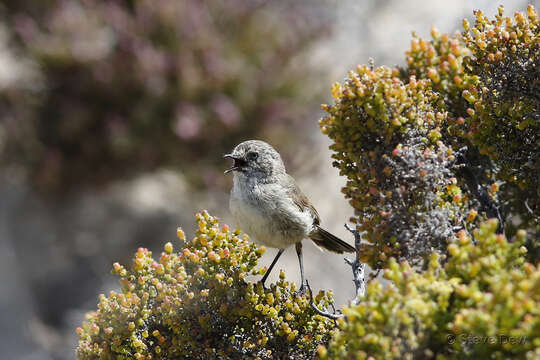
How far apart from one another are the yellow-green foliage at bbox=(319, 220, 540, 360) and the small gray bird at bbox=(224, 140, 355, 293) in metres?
1.37

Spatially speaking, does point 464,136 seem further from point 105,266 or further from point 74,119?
point 74,119

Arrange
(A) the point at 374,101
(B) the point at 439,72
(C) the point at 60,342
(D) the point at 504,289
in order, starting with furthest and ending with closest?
(C) the point at 60,342, (B) the point at 439,72, (A) the point at 374,101, (D) the point at 504,289

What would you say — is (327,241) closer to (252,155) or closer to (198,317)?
(252,155)

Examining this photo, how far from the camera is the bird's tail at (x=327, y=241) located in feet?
11.3

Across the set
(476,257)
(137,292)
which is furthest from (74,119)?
(476,257)

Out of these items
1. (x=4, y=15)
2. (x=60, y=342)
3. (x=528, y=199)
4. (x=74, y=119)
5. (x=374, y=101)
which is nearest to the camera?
(x=374, y=101)

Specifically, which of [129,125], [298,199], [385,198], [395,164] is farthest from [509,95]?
[129,125]

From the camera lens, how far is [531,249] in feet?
9.37

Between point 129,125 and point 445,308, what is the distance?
18.7 ft

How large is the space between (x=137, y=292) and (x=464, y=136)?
1.69 metres

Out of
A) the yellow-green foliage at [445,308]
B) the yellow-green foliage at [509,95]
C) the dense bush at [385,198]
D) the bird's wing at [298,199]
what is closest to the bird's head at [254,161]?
the bird's wing at [298,199]

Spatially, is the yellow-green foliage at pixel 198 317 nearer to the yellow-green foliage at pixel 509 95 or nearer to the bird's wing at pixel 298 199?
the bird's wing at pixel 298 199

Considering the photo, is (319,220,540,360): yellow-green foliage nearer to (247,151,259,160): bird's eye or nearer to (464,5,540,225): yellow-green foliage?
(464,5,540,225): yellow-green foliage

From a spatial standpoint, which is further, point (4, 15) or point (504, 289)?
point (4, 15)
